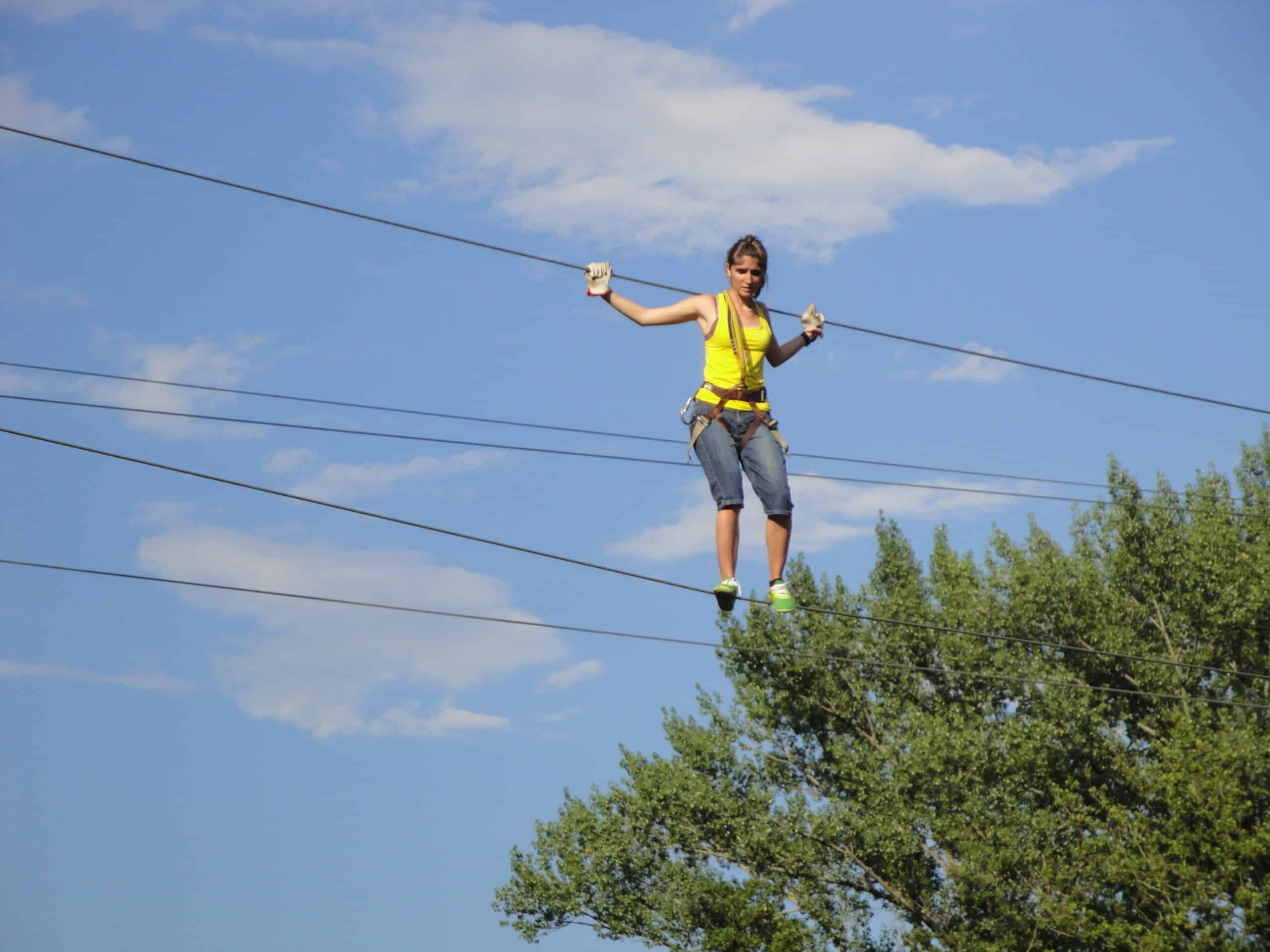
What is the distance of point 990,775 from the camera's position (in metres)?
30.3

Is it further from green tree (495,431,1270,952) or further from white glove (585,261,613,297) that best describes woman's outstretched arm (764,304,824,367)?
green tree (495,431,1270,952)

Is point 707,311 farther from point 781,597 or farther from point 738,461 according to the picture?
point 781,597

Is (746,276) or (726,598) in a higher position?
(746,276)

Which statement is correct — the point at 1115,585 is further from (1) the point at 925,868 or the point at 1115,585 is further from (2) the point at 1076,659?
(1) the point at 925,868

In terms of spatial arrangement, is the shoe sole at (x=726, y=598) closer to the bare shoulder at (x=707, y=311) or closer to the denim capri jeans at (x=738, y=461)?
the denim capri jeans at (x=738, y=461)

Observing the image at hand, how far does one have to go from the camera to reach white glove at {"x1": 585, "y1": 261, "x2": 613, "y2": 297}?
8.00 m

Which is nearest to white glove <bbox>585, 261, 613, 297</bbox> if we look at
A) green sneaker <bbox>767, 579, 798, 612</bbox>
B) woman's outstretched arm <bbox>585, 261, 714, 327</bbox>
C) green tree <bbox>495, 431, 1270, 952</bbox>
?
woman's outstretched arm <bbox>585, 261, 714, 327</bbox>

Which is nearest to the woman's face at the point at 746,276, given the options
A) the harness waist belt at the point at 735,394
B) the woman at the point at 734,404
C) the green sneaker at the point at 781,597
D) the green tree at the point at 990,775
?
the woman at the point at 734,404

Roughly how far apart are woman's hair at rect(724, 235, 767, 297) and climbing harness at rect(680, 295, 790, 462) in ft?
0.76

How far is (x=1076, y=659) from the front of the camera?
31359mm

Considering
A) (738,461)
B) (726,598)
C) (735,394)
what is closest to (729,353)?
(735,394)

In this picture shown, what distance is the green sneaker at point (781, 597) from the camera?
7.93 m

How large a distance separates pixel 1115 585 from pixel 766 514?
25.9 metres

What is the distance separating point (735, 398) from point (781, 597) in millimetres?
1175
